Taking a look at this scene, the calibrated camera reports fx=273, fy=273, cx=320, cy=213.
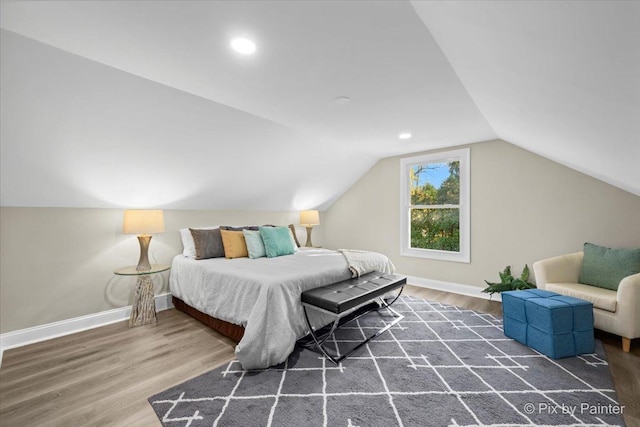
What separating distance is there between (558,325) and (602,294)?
2.30ft

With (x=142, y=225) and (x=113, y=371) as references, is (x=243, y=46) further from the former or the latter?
(x=113, y=371)

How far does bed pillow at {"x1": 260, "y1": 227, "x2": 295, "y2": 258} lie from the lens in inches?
141

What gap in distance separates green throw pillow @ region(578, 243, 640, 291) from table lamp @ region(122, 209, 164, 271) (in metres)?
4.69

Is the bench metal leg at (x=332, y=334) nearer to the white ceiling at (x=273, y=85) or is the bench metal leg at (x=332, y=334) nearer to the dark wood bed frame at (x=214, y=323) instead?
the dark wood bed frame at (x=214, y=323)

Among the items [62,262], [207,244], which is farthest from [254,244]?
[62,262]

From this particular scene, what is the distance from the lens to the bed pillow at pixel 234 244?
3461 mm

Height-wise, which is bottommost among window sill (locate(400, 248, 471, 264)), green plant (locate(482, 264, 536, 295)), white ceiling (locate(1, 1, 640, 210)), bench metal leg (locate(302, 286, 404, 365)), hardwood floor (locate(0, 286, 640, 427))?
hardwood floor (locate(0, 286, 640, 427))

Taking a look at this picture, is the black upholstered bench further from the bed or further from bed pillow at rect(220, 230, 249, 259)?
bed pillow at rect(220, 230, 249, 259)

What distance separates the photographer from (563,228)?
337cm

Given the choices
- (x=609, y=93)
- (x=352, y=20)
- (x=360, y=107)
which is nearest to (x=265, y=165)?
(x=360, y=107)

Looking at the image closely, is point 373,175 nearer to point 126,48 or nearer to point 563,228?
point 563,228

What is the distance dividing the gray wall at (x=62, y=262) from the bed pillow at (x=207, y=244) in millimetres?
570

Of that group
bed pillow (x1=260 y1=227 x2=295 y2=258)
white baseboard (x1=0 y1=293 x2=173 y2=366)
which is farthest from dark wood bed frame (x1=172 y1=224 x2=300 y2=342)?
bed pillow (x1=260 y1=227 x2=295 y2=258)

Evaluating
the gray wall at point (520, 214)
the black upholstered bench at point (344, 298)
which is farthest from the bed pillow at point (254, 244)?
the gray wall at point (520, 214)
